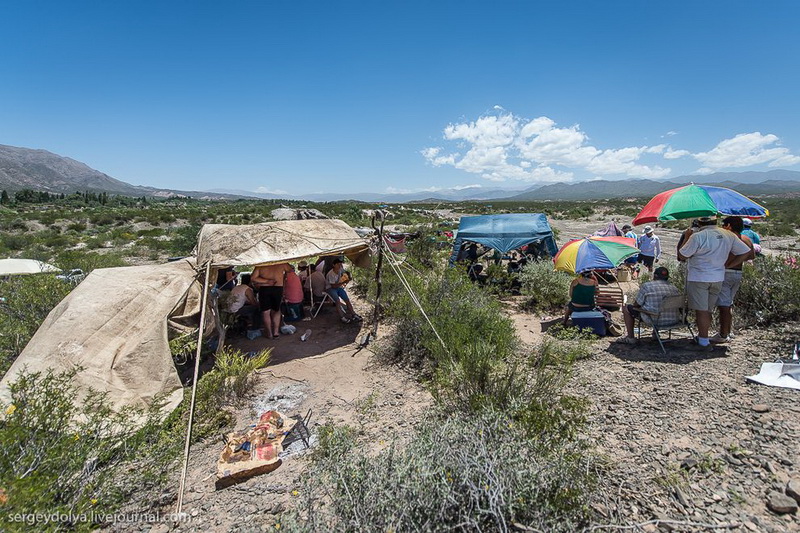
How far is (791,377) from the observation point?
350 cm

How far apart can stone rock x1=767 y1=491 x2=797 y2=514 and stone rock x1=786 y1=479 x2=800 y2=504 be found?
1.1 inches

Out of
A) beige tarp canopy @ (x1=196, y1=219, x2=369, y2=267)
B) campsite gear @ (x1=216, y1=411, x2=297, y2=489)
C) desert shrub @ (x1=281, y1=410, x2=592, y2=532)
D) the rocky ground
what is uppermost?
beige tarp canopy @ (x1=196, y1=219, x2=369, y2=267)

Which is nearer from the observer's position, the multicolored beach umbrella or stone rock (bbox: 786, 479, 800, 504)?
stone rock (bbox: 786, 479, 800, 504)

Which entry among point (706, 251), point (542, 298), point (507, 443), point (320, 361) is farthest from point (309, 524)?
point (542, 298)

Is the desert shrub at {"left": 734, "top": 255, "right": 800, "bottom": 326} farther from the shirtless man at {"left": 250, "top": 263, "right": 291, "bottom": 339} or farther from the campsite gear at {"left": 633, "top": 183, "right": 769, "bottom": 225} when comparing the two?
the shirtless man at {"left": 250, "top": 263, "right": 291, "bottom": 339}

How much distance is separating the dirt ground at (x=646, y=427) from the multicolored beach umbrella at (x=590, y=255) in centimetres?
132

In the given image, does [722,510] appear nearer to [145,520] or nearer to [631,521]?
[631,521]

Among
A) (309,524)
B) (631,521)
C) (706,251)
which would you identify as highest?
(706,251)

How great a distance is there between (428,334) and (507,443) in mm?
2772

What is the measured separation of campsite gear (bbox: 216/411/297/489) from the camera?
313 centimetres

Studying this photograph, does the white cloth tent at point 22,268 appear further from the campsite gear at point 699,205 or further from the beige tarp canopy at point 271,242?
the campsite gear at point 699,205

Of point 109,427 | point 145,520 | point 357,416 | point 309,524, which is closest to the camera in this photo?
point 309,524

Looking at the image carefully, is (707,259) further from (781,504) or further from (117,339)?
(117,339)

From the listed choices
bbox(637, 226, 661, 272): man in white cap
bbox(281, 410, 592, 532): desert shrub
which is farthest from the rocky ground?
bbox(637, 226, 661, 272): man in white cap
